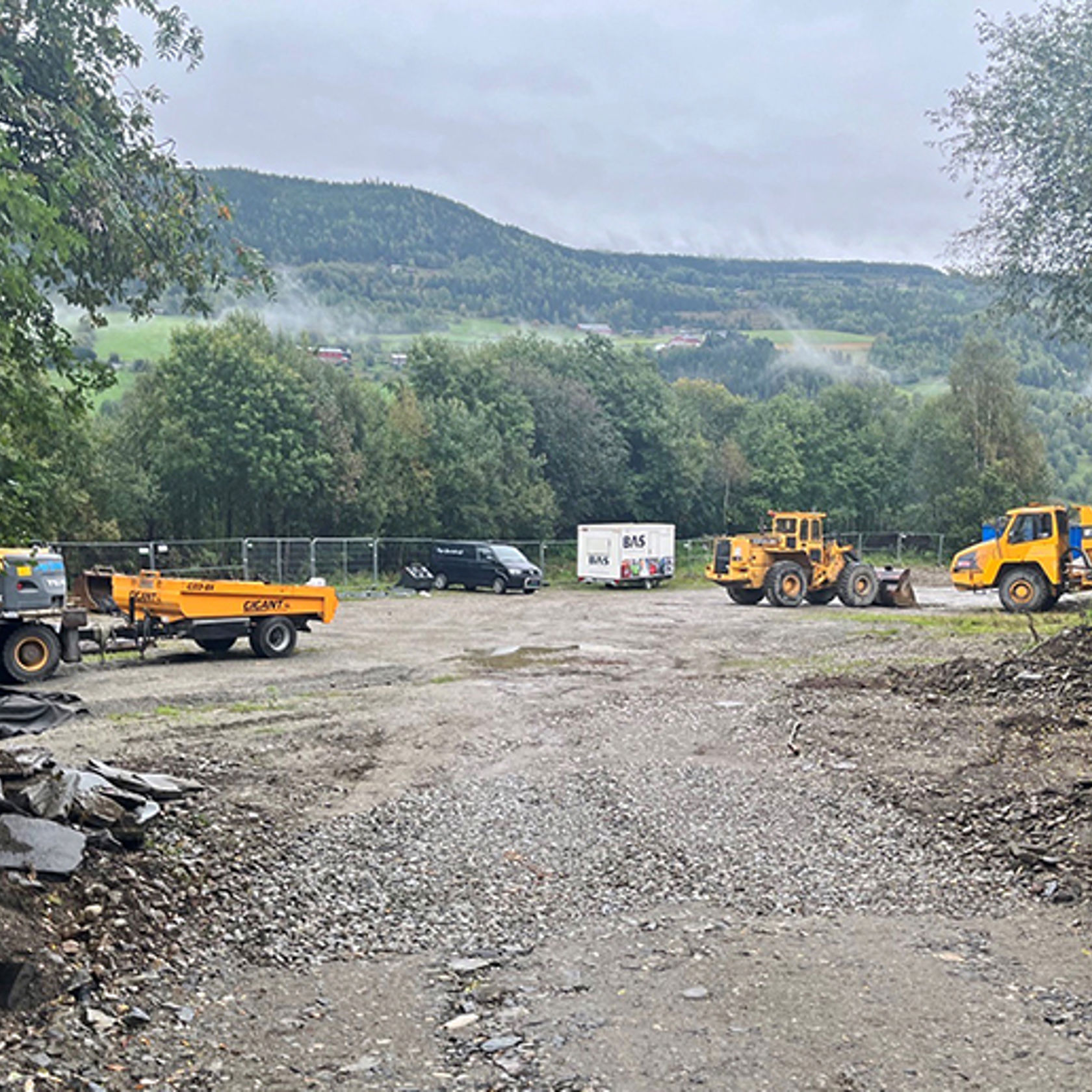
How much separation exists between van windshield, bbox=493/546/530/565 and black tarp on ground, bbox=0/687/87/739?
960 inches

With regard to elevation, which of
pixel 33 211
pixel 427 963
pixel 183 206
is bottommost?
pixel 427 963

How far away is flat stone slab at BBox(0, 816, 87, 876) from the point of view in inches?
237

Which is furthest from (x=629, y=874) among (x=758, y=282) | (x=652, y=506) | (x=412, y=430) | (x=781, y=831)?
(x=758, y=282)

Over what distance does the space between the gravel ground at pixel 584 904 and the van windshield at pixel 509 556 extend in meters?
23.8

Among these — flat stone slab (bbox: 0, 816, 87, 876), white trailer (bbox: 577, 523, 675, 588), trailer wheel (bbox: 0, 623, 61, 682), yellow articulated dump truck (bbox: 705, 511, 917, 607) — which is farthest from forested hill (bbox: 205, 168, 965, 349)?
flat stone slab (bbox: 0, 816, 87, 876)

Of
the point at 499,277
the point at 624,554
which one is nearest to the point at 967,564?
the point at 624,554

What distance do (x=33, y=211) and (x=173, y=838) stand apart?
13.3ft

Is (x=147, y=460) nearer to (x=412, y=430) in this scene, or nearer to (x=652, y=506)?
(x=412, y=430)

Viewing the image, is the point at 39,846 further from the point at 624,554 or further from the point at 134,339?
the point at 134,339

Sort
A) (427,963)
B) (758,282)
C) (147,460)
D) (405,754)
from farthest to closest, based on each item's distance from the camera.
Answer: (758,282), (147,460), (405,754), (427,963)

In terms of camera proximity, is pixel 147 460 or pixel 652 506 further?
pixel 652 506

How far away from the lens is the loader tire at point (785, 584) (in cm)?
3020

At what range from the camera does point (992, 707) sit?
12.5m

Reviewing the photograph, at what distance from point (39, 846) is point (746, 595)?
26.8 metres
